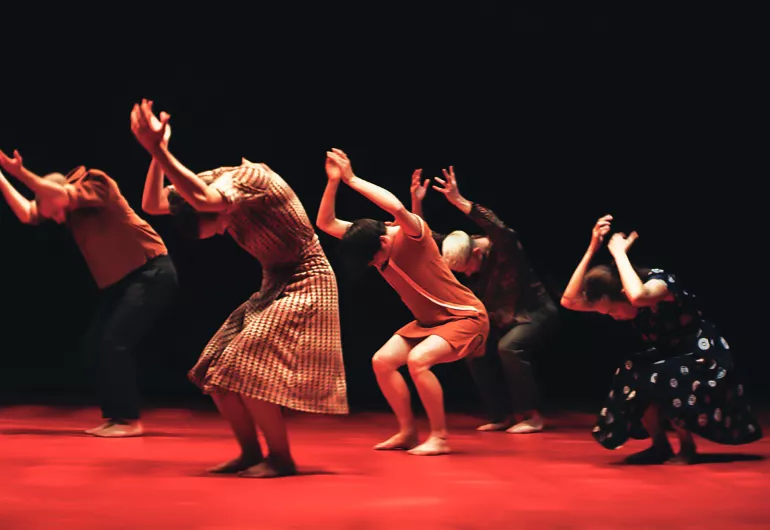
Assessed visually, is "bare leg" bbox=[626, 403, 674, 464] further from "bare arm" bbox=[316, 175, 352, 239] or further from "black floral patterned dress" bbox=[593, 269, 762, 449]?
"bare arm" bbox=[316, 175, 352, 239]

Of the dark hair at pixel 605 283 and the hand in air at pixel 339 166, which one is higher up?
the hand in air at pixel 339 166

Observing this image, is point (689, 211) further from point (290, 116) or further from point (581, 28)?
point (290, 116)

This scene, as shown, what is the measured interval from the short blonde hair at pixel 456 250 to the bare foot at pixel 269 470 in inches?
73.9

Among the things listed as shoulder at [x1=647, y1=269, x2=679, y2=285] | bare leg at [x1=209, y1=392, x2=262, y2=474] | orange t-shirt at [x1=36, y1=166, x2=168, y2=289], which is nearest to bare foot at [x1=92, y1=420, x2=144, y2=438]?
orange t-shirt at [x1=36, y1=166, x2=168, y2=289]

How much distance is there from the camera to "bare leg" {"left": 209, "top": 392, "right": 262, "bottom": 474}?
12.3 ft

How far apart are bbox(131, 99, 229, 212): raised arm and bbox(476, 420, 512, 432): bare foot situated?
257cm

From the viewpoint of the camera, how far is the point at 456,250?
212 inches

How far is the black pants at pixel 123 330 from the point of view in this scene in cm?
495

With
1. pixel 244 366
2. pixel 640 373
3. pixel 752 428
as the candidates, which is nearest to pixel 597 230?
pixel 640 373

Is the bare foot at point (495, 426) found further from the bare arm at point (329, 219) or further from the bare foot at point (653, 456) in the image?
the bare arm at point (329, 219)

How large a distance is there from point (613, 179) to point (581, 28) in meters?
1.05

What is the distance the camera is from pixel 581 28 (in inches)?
292

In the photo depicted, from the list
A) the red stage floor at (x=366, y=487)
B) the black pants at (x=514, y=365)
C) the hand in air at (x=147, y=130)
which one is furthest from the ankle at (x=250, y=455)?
the black pants at (x=514, y=365)

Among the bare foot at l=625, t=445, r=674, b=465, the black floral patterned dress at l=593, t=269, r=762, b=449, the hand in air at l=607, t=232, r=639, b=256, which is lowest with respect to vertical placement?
the bare foot at l=625, t=445, r=674, b=465
